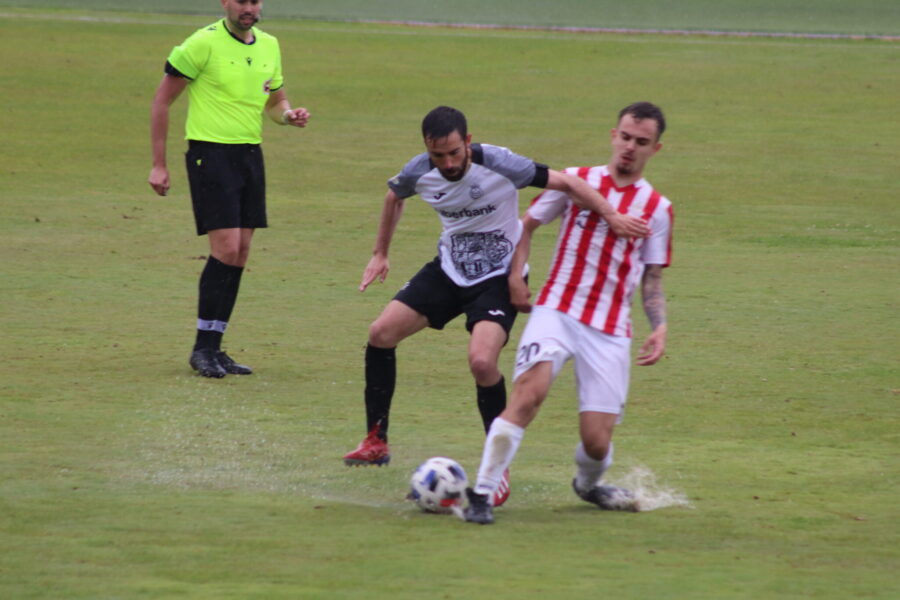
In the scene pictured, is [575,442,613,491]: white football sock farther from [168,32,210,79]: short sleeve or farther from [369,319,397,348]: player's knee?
[168,32,210,79]: short sleeve

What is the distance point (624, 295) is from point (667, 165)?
48.8ft

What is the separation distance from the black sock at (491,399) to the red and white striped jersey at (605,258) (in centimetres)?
75

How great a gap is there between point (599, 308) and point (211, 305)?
12.5ft

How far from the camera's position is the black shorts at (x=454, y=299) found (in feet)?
23.6

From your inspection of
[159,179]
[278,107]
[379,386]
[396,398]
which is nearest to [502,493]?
[379,386]

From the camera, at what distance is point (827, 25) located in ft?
120

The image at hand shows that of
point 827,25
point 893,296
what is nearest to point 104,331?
point 893,296

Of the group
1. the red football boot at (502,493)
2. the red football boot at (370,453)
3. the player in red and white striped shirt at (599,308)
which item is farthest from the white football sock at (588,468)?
the red football boot at (370,453)

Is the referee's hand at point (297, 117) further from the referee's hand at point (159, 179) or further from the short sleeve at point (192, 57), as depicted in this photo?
the referee's hand at point (159, 179)

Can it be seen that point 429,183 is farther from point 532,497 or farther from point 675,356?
point 675,356

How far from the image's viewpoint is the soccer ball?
6449 mm

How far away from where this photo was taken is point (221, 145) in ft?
31.9

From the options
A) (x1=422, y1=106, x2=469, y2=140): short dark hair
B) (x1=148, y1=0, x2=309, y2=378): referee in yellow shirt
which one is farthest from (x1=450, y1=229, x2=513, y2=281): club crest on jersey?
(x1=148, y1=0, x2=309, y2=378): referee in yellow shirt

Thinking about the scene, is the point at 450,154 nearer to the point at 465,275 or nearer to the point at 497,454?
the point at 465,275
